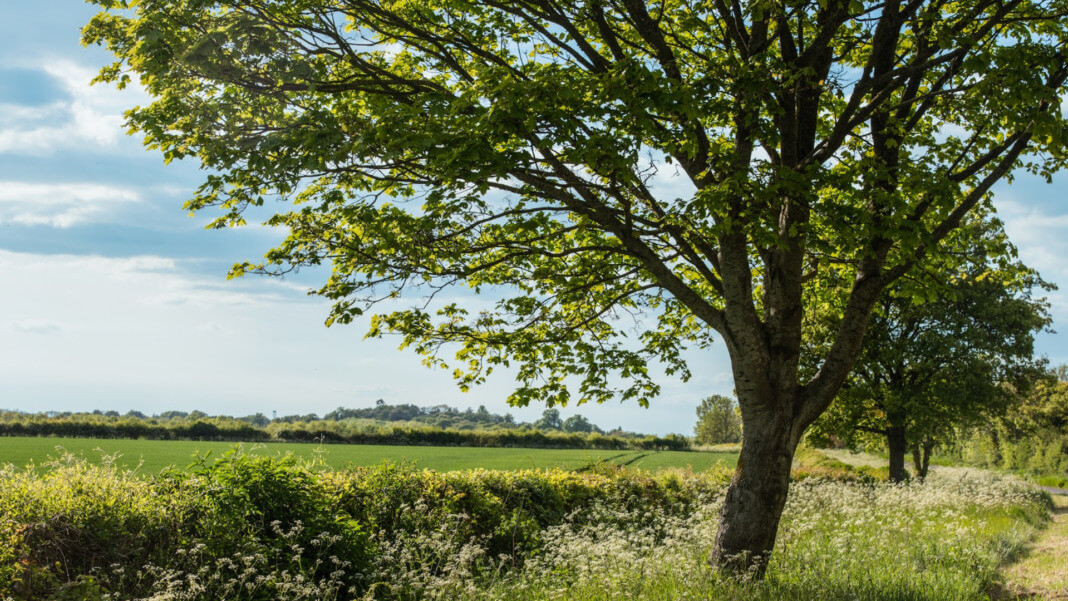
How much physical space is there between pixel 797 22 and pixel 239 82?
766cm

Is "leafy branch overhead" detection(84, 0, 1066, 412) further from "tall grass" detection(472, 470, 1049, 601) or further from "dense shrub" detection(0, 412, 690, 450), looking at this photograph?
"dense shrub" detection(0, 412, 690, 450)

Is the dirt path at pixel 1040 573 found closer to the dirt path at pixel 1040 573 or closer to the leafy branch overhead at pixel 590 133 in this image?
the dirt path at pixel 1040 573

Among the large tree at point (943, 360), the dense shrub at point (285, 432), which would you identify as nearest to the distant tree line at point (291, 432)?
the dense shrub at point (285, 432)

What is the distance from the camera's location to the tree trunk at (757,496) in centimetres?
832

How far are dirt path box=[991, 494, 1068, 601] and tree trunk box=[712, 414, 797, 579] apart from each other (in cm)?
399

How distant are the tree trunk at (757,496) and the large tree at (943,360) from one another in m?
16.1

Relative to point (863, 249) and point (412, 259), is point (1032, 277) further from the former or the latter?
point (412, 259)

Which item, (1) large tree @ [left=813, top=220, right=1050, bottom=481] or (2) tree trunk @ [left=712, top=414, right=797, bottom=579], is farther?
(1) large tree @ [left=813, top=220, right=1050, bottom=481]

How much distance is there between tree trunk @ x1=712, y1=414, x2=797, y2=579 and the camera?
27.3ft

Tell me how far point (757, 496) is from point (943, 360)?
61.9 feet

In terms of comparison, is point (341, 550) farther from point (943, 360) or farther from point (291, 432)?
point (291, 432)

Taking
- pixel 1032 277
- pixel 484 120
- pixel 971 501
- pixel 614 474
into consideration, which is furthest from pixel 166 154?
pixel 1032 277

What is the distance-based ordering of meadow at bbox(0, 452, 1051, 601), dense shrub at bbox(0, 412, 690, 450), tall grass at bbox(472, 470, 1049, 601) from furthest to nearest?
dense shrub at bbox(0, 412, 690, 450) → tall grass at bbox(472, 470, 1049, 601) → meadow at bbox(0, 452, 1051, 601)

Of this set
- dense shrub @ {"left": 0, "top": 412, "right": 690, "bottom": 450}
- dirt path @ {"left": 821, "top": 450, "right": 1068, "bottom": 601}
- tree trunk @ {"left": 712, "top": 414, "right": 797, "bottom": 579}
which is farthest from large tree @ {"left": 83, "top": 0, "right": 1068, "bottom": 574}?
dense shrub @ {"left": 0, "top": 412, "right": 690, "bottom": 450}
